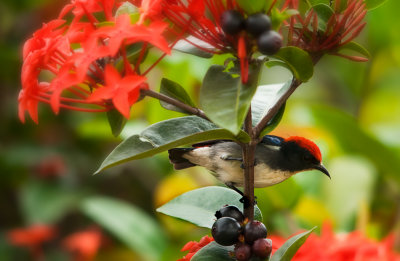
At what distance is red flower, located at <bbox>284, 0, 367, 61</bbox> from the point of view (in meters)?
0.89

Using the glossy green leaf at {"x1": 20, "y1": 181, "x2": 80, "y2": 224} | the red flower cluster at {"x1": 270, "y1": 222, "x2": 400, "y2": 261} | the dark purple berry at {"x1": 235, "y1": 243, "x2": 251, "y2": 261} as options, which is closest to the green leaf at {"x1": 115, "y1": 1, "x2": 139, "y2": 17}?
the dark purple berry at {"x1": 235, "y1": 243, "x2": 251, "y2": 261}

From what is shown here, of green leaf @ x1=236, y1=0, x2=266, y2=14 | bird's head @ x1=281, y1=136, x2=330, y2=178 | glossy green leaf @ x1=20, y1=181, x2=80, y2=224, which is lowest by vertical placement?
glossy green leaf @ x1=20, y1=181, x2=80, y2=224

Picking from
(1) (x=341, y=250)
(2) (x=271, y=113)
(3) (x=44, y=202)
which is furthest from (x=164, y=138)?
(3) (x=44, y=202)

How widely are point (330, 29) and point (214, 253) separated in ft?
1.20

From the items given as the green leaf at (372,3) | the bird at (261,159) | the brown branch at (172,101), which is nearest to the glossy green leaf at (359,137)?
the bird at (261,159)

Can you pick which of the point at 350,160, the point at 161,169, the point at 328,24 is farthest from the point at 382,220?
the point at 328,24

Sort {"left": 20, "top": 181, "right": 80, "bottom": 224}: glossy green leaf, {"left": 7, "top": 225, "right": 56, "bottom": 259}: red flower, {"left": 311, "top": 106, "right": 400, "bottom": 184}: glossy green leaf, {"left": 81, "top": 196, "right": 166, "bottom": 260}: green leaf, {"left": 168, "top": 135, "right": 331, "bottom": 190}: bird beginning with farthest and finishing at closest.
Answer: {"left": 20, "top": 181, "right": 80, "bottom": 224}: glossy green leaf < {"left": 7, "top": 225, "right": 56, "bottom": 259}: red flower < {"left": 81, "top": 196, "right": 166, "bottom": 260}: green leaf < {"left": 311, "top": 106, "right": 400, "bottom": 184}: glossy green leaf < {"left": 168, "top": 135, "right": 331, "bottom": 190}: bird

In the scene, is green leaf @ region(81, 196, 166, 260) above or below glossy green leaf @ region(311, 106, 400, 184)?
below

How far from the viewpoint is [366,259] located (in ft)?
4.64

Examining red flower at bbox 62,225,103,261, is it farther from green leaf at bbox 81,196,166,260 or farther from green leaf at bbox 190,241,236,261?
green leaf at bbox 190,241,236,261

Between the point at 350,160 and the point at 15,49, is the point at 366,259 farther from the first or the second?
the point at 15,49

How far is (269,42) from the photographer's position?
0.80 metres

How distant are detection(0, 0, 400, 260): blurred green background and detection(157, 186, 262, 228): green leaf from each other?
694mm

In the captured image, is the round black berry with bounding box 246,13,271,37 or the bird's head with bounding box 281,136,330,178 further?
the bird's head with bounding box 281,136,330,178
